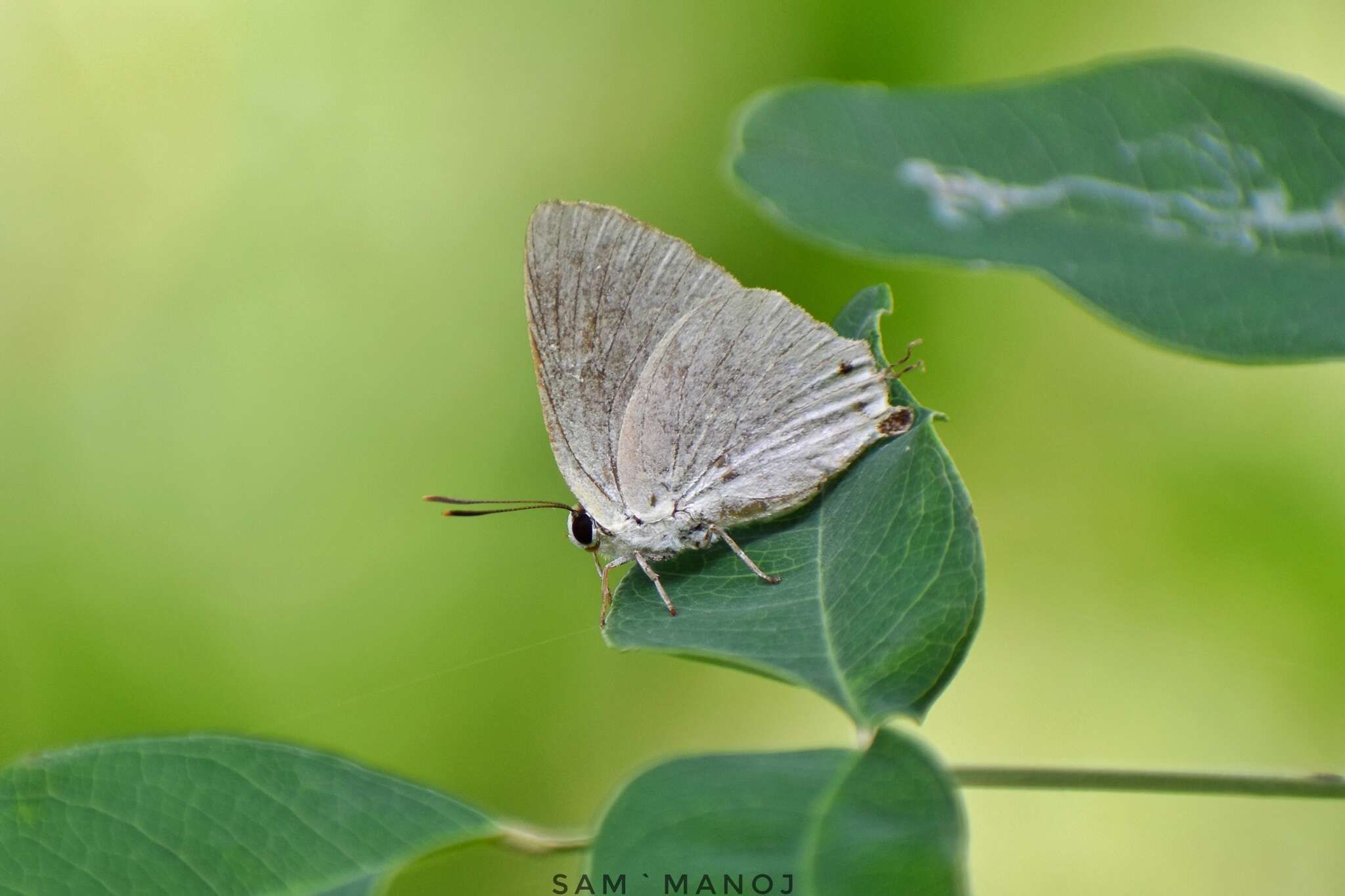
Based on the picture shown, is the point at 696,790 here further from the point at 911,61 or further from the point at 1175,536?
the point at 911,61

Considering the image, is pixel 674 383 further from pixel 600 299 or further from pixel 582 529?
pixel 582 529

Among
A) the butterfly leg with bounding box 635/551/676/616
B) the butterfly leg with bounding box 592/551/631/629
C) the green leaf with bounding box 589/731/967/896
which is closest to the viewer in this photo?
the green leaf with bounding box 589/731/967/896

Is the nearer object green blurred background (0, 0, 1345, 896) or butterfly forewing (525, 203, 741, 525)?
butterfly forewing (525, 203, 741, 525)

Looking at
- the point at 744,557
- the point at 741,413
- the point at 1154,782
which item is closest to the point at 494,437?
the point at 741,413

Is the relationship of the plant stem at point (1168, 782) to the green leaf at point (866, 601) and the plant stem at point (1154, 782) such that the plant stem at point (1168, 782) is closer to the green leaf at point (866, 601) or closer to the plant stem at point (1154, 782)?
the plant stem at point (1154, 782)

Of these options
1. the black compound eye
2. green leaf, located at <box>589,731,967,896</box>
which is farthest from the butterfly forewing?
green leaf, located at <box>589,731,967,896</box>

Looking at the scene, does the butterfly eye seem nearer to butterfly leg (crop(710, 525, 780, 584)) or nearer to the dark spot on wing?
butterfly leg (crop(710, 525, 780, 584))

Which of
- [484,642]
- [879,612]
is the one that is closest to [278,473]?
[484,642]
